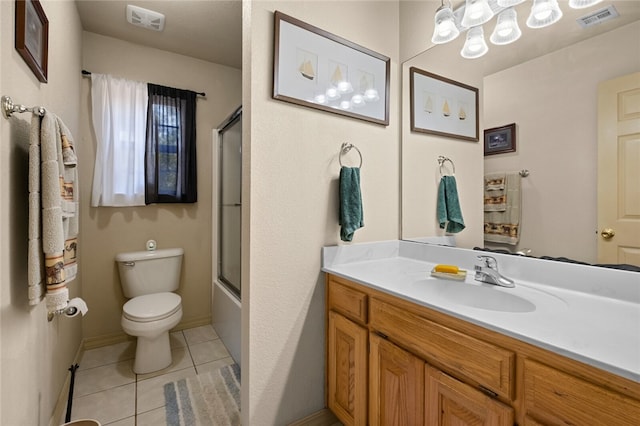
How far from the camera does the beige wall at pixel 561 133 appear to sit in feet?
3.56

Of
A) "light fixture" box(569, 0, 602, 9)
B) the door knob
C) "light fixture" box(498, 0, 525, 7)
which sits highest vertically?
"light fixture" box(498, 0, 525, 7)

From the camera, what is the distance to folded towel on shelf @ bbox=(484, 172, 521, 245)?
1.34m

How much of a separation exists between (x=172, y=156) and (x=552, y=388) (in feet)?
9.16

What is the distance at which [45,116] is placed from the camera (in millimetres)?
1016

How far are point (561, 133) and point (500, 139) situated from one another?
0.81 feet

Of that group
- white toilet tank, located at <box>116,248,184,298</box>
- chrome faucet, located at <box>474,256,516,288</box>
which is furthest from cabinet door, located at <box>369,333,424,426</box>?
white toilet tank, located at <box>116,248,184,298</box>

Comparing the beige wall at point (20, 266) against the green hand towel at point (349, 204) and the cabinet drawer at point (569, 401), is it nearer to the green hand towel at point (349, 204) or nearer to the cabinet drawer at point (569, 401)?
the green hand towel at point (349, 204)

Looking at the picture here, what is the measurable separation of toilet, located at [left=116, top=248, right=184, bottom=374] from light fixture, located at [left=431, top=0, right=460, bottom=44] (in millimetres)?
2419

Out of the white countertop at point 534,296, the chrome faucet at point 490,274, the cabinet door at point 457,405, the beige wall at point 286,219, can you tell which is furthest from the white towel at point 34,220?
the chrome faucet at point 490,274

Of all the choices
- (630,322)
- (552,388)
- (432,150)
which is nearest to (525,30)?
(432,150)

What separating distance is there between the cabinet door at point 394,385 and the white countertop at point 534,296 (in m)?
0.24

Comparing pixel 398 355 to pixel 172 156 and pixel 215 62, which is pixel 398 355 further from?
pixel 215 62

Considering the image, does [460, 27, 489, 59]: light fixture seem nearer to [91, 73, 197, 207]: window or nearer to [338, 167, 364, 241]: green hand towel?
[338, 167, 364, 241]: green hand towel

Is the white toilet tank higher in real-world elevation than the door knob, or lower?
lower
